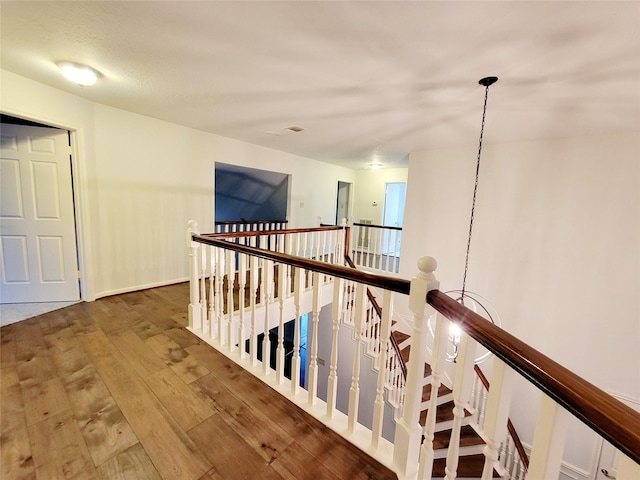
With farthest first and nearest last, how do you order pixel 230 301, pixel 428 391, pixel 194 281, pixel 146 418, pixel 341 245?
1. pixel 341 245
2. pixel 428 391
3. pixel 194 281
4. pixel 230 301
5. pixel 146 418

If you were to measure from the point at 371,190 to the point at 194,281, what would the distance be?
18.3 ft

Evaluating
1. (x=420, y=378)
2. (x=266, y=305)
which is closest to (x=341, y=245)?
(x=266, y=305)

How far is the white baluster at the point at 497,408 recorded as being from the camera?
71 centimetres

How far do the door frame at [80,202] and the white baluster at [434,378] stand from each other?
3.64m

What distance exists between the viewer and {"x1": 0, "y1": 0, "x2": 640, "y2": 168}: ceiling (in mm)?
1455

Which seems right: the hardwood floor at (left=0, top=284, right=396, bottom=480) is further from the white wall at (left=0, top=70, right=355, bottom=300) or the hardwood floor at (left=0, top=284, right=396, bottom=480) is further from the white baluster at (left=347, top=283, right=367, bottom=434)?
the white wall at (left=0, top=70, right=355, bottom=300)

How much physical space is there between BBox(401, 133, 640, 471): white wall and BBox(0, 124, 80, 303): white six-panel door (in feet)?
16.7

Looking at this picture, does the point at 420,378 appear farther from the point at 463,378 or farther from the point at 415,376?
the point at 463,378

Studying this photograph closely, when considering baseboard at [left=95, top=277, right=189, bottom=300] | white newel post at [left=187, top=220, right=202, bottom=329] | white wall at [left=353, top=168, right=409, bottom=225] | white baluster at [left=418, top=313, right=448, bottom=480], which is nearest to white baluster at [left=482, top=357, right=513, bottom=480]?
white baluster at [left=418, top=313, right=448, bottom=480]

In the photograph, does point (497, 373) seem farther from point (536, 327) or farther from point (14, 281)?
point (14, 281)

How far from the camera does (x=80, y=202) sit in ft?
9.47

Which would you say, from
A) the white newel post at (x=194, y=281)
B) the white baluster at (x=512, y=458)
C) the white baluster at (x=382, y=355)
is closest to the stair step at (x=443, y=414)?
the white baluster at (x=512, y=458)

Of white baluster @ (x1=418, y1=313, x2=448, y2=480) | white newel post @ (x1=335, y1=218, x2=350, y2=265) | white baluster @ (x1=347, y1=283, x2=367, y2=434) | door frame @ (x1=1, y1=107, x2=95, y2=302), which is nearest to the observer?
white baluster @ (x1=418, y1=313, x2=448, y2=480)

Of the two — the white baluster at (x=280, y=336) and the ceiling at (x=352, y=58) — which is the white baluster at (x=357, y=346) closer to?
the white baluster at (x=280, y=336)
